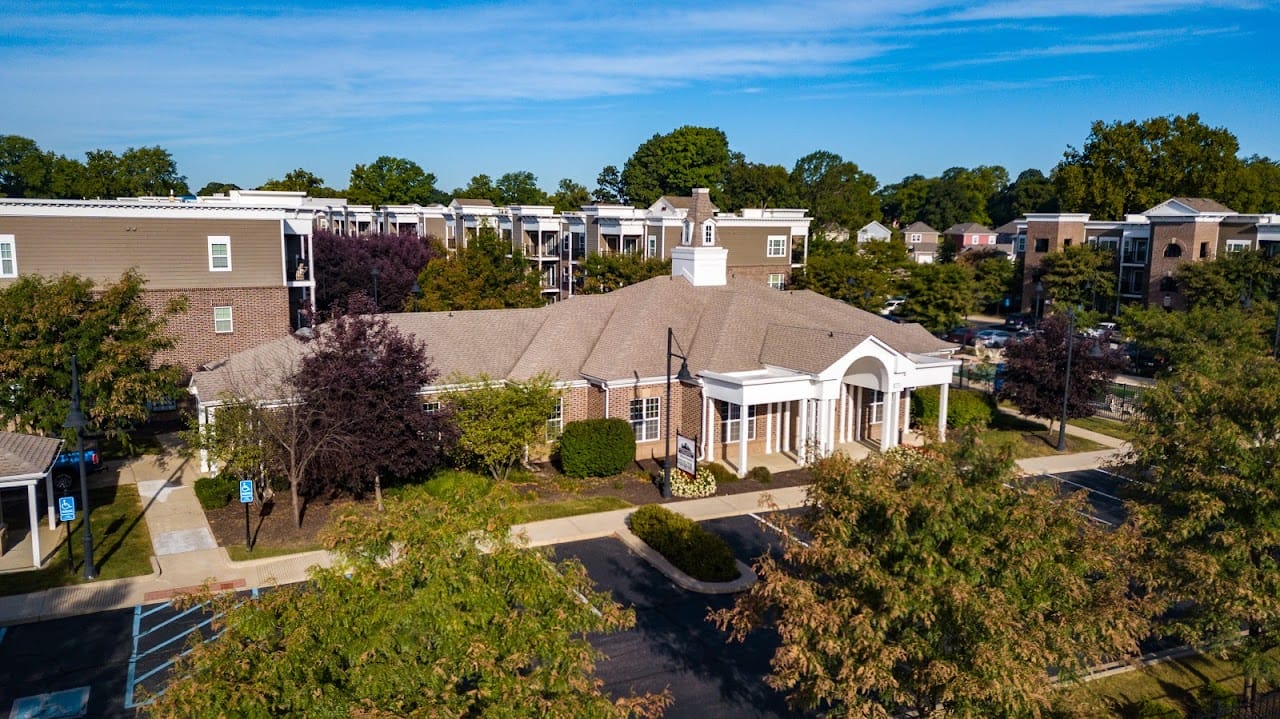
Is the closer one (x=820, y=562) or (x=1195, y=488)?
(x=820, y=562)

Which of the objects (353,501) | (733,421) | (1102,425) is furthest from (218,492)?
(1102,425)

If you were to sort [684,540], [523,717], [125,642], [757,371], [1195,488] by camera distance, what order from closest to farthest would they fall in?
[523,717] < [1195,488] < [125,642] < [684,540] < [757,371]

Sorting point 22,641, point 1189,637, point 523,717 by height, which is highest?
point 523,717

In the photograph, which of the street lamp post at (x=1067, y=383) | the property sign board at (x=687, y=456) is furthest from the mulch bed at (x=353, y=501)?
the street lamp post at (x=1067, y=383)

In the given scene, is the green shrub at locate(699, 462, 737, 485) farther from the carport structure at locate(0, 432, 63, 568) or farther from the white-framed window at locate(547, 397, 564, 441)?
the carport structure at locate(0, 432, 63, 568)

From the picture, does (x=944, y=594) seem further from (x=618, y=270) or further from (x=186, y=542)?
(x=618, y=270)

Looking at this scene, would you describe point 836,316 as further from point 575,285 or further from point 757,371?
point 575,285

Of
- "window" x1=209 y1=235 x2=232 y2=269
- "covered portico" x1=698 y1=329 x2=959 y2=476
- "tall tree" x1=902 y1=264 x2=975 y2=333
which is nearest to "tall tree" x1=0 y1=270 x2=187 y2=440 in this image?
"window" x1=209 y1=235 x2=232 y2=269

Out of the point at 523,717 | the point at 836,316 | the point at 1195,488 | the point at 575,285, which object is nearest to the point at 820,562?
the point at 523,717
